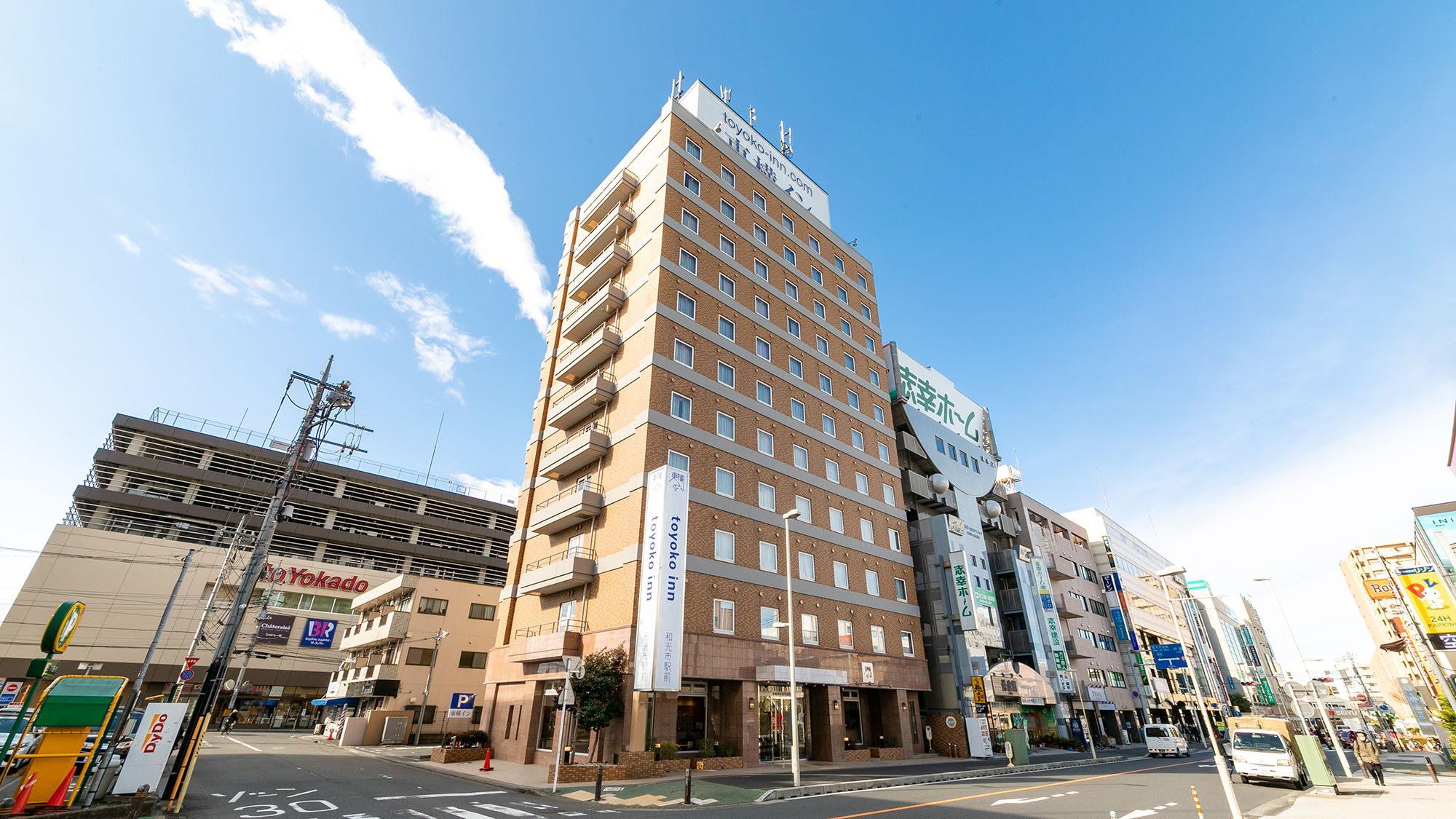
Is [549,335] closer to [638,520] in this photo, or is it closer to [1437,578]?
[638,520]

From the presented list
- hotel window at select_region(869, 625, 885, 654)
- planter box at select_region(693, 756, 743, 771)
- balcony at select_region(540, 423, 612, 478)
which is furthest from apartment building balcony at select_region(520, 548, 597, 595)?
hotel window at select_region(869, 625, 885, 654)

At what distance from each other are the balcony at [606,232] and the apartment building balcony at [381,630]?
3253cm

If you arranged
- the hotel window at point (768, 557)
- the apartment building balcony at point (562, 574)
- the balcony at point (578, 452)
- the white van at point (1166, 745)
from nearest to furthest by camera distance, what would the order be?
1. the apartment building balcony at point (562, 574)
2. the hotel window at point (768, 557)
3. the balcony at point (578, 452)
4. the white van at point (1166, 745)

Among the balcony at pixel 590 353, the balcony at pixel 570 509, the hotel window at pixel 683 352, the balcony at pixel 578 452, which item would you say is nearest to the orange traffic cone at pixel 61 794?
the balcony at pixel 570 509

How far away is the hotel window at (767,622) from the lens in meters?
30.5

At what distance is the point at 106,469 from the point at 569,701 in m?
70.2

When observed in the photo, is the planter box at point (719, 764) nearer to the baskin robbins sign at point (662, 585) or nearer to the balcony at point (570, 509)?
the baskin robbins sign at point (662, 585)

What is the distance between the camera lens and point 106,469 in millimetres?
61031

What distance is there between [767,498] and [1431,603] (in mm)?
47923

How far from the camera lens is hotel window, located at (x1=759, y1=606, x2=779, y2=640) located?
3050cm

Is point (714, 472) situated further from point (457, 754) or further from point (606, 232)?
point (606, 232)

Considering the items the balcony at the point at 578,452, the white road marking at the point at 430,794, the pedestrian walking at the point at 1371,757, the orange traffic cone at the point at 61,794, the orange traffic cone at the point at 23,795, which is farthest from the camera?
the balcony at the point at 578,452

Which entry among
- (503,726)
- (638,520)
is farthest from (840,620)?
(503,726)

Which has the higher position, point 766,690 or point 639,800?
point 766,690
